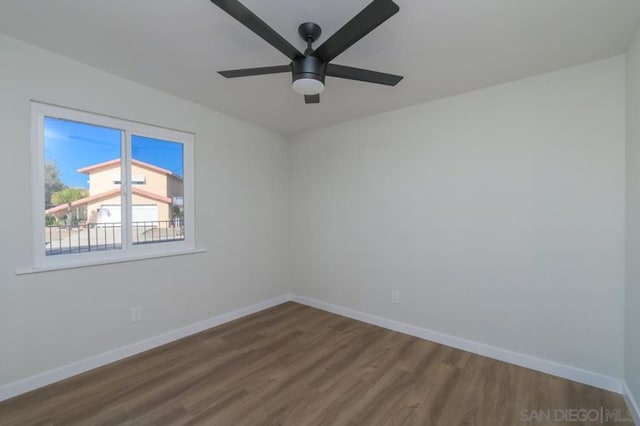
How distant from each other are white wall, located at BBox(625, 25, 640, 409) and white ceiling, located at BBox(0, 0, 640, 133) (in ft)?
0.87

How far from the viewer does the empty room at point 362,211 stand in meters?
1.80

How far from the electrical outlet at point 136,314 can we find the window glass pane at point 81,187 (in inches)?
23.2

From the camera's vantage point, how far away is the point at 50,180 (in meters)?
2.21

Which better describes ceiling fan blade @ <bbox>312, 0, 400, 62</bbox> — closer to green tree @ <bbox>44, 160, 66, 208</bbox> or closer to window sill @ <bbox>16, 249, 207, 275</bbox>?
green tree @ <bbox>44, 160, 66, 208</bbox>

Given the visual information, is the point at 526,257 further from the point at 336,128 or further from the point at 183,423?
the point at 183,423

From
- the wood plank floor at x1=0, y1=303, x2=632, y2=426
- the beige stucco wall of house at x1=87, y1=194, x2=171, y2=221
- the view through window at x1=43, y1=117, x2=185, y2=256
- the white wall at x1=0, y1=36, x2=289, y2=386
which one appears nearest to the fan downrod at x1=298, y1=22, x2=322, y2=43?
the white wall at x1=0, y1=36, x2=289, y2=386

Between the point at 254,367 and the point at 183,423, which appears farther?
A: the point at 254,367

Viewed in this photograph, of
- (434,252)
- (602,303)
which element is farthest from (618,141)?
(434,252)

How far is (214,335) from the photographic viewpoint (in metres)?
2.99

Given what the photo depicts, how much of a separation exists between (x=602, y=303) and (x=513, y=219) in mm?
818

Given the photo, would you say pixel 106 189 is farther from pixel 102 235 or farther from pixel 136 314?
pixel 136 314

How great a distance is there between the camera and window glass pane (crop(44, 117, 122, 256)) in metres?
2.22

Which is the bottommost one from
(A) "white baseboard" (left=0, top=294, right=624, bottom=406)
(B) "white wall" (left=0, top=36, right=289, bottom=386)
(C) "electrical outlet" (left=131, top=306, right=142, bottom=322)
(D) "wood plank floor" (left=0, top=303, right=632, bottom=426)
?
(D) "wood plank floor" (left=0, top=303, right=632, bottom=426)

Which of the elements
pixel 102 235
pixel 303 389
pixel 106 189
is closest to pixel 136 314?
pixel 102 235
